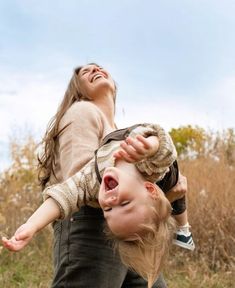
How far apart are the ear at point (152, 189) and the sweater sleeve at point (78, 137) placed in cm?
28

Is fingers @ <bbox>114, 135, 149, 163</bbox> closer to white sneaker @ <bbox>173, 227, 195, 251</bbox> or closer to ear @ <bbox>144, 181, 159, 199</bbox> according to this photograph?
ear @ <bbox>144, 181, 159, 199</bbox>

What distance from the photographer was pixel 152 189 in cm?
203

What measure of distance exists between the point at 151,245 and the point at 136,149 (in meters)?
0.32

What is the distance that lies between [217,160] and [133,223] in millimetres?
4584

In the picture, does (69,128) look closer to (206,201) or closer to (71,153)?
(71,153)

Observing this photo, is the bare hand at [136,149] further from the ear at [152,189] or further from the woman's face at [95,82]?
the woman's face at [95,82]

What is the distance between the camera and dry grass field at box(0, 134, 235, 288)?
14.9ft

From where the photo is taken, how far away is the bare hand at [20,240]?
1873mm

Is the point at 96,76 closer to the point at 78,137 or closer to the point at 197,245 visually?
the point at 78,137

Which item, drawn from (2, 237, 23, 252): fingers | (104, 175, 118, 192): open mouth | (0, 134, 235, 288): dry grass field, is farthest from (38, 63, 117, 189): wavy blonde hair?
(0, 134, 235, 288): dry grass field

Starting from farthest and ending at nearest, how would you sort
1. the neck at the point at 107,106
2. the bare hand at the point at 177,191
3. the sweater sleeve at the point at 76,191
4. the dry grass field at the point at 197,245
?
the dry grass field at the point at 197,245, the neck at the point at 107,106, the bare hand at the point at 177,191, the sweater sleeve at the point at 76,191

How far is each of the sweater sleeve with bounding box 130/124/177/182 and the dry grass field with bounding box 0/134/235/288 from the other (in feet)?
7.89

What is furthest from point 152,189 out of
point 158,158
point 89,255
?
point 89,255

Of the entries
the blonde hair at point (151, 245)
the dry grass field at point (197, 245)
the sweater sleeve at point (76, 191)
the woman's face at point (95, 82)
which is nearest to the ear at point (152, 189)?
the blonde hair at point (151, 245)
